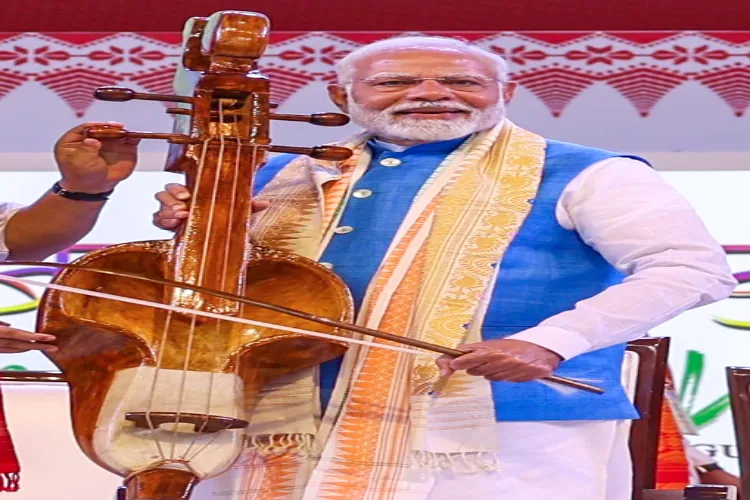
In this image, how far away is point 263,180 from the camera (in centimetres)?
280

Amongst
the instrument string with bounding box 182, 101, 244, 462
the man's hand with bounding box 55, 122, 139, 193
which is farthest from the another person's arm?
the instrument string with bounding box 182, 101, 244, 462

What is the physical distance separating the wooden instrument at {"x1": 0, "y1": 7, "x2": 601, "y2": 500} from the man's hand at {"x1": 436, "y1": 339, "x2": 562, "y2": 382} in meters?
0.04

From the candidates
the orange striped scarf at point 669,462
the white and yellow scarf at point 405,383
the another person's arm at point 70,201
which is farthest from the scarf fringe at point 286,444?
the orange striped scarf at point 669,462

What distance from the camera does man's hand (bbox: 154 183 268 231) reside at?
7.50ft

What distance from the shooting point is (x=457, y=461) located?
235cm

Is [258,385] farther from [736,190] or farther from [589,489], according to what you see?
[736,190]

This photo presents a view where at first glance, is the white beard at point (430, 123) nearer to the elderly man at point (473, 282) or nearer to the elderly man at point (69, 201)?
the elderly man at point (473, 282)

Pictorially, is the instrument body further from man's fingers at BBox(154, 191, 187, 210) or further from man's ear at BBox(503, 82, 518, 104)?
man's ear at BBox(503, 82, 518, 104)

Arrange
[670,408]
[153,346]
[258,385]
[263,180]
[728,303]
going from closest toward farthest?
[153,346] < [258,385] < [263,180] < [670,408] < [728,303]

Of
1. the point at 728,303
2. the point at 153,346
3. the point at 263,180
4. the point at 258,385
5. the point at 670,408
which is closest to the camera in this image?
the point at 153,346

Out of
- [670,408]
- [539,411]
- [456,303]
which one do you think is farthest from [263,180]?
[670,408]

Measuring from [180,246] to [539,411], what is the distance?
65 centimetres

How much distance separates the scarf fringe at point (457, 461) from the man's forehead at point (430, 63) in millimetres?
729

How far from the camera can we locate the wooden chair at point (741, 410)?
285cm
